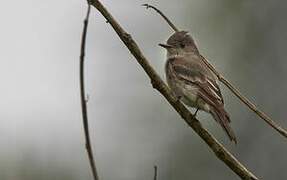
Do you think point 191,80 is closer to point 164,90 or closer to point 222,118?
point 222,118

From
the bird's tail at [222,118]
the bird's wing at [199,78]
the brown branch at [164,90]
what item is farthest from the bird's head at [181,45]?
the brown branch at [164,90]

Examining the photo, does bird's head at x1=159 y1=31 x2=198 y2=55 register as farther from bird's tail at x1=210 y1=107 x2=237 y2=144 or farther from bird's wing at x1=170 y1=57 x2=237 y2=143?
bird's tail at x1=210 y1=107 x2=237 y2=144

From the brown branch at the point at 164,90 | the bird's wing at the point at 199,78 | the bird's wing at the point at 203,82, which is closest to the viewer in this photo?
the brown branch at the point at 164,90

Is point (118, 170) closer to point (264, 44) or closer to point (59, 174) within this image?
point (59, 174)

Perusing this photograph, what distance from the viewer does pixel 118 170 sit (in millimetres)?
13836

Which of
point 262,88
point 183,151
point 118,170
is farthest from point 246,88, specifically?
point 118,170

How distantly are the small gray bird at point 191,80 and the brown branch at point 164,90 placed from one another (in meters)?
1.60

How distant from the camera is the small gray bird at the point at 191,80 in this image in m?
6.17

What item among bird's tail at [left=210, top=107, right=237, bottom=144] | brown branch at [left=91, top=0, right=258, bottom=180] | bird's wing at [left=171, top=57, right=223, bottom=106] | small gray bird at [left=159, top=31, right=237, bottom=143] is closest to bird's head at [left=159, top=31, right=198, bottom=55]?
small gray bird at [left=159, top=31, right=237, bottom=143]

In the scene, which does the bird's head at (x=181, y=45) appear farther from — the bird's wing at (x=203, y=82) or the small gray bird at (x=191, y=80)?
the bird's wing at (x=203, y=82)

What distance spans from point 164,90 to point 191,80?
8.47ft

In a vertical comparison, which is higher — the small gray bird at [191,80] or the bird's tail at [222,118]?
the small gray bird at [191,80]

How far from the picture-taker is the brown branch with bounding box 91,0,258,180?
12.4 ft

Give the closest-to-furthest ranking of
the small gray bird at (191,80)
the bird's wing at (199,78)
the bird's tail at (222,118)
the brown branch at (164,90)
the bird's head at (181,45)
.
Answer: the brown branch at (164,90) → the bird's tail at (222,118) → the small gray bird at (191,80) → the bird's wing at (199,78) → the bird's head at (181,45)
